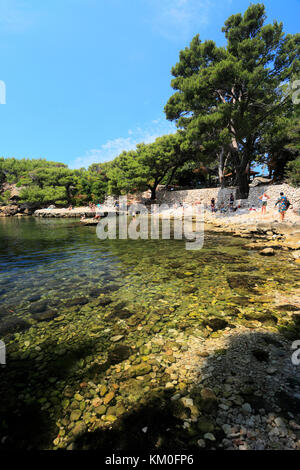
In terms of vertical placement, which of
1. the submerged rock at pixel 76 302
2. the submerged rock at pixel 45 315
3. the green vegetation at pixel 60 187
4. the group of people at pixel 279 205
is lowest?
the submerged rock at pixel 45 315

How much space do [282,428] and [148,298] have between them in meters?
3.76

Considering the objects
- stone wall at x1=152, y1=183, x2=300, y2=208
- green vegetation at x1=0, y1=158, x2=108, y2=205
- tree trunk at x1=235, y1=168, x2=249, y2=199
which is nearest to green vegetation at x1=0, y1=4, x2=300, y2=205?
tree trunk at x1=235, y1=168, x2=249, y2=199

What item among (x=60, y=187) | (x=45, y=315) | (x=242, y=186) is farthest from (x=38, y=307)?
(x=60, y=187)

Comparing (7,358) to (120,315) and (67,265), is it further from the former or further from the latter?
(67,265)

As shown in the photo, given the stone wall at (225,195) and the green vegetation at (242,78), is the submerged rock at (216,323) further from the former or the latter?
the stone wall at (225,195)

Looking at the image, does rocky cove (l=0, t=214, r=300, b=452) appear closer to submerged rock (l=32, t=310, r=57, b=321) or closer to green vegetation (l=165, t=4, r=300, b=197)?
submerged rock (l=32, t=310, r=57, b=321)

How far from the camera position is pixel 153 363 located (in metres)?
3.21

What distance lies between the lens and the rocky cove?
86.1 inches

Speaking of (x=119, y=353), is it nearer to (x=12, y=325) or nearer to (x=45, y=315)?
(x=45, y=315)

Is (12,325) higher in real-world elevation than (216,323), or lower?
lower

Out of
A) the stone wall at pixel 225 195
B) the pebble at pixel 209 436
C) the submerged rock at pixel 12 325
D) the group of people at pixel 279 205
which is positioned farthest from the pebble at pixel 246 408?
the stone wall at pixel 225 195

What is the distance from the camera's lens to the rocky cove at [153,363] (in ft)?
7.18

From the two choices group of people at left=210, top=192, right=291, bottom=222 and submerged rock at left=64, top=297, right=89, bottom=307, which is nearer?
submerged rock at left=64, top=297, right=89, bottom=307

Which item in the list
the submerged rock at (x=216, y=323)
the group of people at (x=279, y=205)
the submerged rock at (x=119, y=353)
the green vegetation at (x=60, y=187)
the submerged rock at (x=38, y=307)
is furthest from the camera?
the green vegetation at (x=60, y=187)
